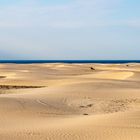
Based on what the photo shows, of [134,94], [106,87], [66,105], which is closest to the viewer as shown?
[66,105]

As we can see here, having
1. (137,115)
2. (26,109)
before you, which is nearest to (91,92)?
(26,109)

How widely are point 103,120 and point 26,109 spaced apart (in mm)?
3618

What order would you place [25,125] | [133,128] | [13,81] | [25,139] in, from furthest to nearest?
[13,81], [25,125], [133,128], [25,139]

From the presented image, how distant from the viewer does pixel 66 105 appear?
54.6 feet

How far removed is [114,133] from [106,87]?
12.1 meters

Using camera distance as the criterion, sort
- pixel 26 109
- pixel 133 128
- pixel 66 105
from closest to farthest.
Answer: pixel 133 128 → pixel 26 109 → pixel 66 105

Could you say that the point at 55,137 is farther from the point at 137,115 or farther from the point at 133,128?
the point at 137,115

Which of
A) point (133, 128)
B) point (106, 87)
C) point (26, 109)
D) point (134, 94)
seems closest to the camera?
point (133, 128)

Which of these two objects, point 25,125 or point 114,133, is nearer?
point 114,133

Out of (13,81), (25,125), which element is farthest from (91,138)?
(13,81)

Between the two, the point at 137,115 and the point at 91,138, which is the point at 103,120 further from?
the point at 91,138

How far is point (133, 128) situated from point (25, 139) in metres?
2.79

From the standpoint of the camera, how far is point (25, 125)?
1161 cm

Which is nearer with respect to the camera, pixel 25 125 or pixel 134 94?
pixel 25 125
